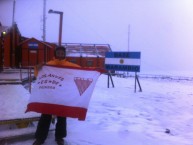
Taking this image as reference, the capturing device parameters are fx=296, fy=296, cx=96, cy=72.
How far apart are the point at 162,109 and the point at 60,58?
447 centimetres

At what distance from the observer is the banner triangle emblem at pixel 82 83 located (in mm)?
4402

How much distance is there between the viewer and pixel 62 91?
4309 millimetres

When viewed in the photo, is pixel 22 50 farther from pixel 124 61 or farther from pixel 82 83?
pixel 82 83

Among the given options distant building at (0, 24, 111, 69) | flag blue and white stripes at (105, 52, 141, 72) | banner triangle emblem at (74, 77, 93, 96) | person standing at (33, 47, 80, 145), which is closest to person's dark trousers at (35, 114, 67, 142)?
person standing at (33, 47, 80, 145)

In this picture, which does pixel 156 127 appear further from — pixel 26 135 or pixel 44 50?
pixel 44 50

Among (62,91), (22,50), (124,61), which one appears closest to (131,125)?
(62,91)

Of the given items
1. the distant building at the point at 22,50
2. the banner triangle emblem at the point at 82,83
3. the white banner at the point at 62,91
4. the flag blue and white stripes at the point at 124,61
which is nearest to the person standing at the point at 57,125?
the white banner at the point at 62,91

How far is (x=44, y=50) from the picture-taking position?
83.7 ft

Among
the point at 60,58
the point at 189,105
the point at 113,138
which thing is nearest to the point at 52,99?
the point at 60,58

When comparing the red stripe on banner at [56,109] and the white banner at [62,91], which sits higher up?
the white banner at [62,91]

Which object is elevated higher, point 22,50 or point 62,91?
point 22,50

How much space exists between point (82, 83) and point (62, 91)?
0.33 metres

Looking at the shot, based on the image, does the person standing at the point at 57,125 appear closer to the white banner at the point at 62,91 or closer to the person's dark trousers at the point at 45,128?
the person's dark trousers at the point at 45,128

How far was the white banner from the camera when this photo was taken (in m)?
4.23
